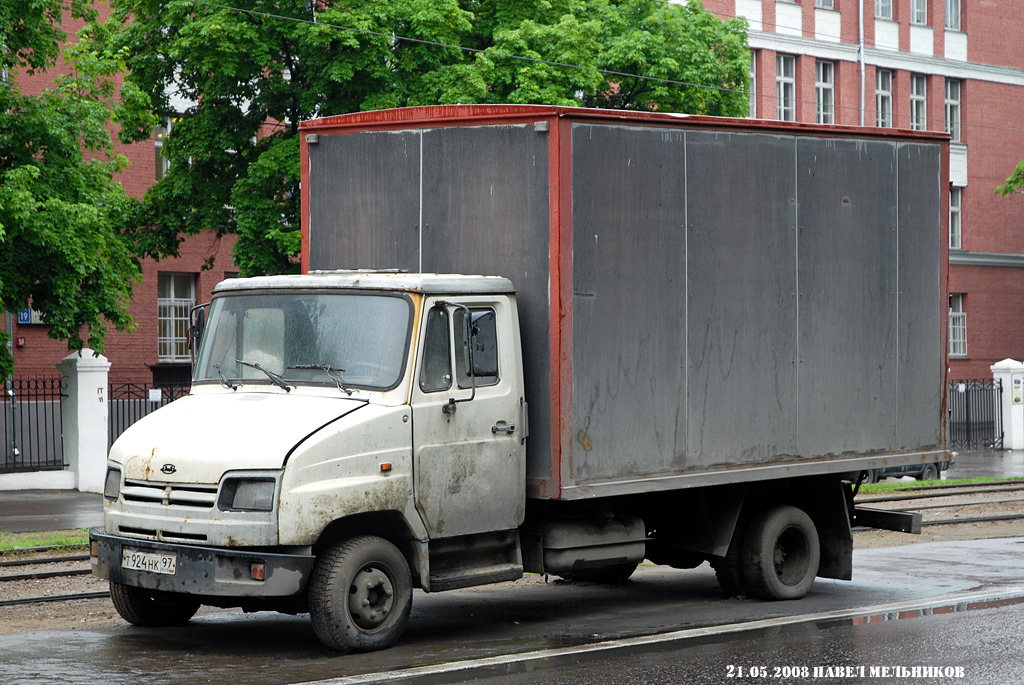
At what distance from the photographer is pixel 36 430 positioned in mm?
24453

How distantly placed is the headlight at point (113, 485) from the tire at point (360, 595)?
1.36 metres

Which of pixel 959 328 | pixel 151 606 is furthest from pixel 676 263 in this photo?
pixel 959 328

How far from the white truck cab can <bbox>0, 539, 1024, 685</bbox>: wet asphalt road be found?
13.6 inches

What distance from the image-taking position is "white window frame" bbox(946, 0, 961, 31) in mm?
46375

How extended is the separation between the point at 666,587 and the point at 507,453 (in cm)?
341

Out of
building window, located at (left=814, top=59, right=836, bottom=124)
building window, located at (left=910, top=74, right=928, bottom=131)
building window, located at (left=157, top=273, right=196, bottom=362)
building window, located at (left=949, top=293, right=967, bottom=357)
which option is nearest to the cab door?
building window, located at (left=157, top=273, right=196, bottom=362)

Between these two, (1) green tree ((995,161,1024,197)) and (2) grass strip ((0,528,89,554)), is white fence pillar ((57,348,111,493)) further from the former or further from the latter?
(1) green tree ((995,161,1024,197))

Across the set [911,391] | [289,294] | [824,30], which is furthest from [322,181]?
[824,30]

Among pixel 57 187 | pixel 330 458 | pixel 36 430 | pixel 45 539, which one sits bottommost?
pixel 45 539

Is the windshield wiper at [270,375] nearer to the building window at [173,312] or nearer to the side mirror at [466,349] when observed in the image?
the side mirror at [466,349]

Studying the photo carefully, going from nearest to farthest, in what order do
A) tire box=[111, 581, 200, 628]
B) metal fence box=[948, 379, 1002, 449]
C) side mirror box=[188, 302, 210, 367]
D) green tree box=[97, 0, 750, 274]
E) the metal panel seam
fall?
tire box=[111, 581, 200, 628]
side mirror box=[188, 302, 210, 367]
the metal panel seam
green tree box=[97, 0, 750, 274]
metal fence box=[948, 379, 1002, 449]

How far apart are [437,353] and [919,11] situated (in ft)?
134

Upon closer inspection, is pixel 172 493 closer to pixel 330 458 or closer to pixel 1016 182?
pixel 330 458

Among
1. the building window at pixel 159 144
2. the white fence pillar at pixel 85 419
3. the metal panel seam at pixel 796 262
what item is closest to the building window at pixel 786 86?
the building window at pixel 159 144
